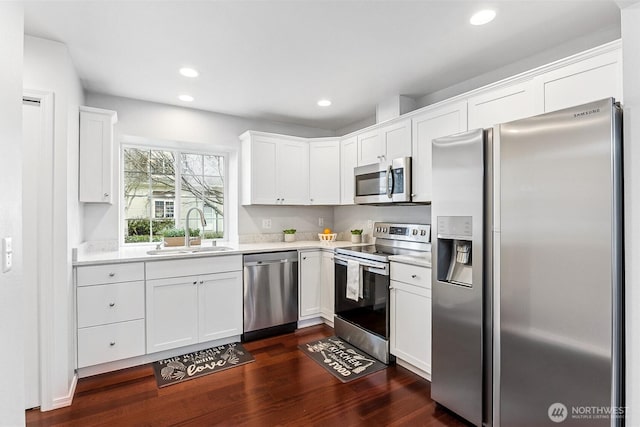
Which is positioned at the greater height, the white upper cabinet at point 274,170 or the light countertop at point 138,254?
the white upper cabinet at point 274,170

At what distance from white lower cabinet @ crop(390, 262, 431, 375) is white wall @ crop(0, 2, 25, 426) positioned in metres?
2.27

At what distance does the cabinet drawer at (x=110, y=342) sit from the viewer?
2473mm

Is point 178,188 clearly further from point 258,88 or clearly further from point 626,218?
point 626,218

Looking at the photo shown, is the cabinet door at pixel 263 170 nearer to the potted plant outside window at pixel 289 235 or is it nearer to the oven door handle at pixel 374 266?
the potted plant outside window at pixel 289 235

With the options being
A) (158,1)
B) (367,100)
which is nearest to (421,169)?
(367,100)

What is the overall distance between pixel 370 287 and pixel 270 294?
1097 mm

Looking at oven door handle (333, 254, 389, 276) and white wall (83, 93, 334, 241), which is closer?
oven door handle (333, 254, 389, 276)

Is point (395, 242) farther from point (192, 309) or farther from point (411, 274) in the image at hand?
point (192, 309)

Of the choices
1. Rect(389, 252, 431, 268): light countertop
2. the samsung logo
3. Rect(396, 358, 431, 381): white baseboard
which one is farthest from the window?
the samsung logo

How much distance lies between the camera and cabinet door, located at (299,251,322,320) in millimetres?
3539

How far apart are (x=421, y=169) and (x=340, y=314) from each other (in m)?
1.67

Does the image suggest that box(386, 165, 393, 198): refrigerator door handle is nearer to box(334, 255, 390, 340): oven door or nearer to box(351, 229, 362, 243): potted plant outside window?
box(334, 255, 390, 340): oven door

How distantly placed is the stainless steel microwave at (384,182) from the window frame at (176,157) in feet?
5.49

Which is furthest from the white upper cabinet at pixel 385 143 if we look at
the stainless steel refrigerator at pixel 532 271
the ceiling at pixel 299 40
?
the stainless steel refrigerator at pixel 532 271
